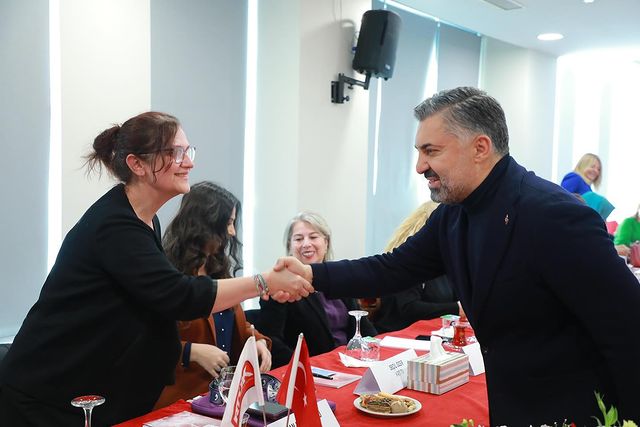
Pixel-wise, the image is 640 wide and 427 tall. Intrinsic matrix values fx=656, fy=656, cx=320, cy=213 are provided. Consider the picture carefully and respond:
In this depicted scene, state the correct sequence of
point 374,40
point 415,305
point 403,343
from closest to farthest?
point 403,343
point 415,305
point 374,40

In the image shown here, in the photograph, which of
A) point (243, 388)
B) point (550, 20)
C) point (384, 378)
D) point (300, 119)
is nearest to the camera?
point (243, 388)

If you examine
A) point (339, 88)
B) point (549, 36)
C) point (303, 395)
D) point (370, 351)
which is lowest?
point (370, 351)

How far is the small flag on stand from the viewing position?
143cm

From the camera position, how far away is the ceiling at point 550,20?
19.1ft

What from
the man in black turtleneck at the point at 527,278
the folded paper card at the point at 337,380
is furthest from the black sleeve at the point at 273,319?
the man in black turtleneck at the point at 527,278

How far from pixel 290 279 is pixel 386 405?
1.89 feet

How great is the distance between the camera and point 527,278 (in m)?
1.67

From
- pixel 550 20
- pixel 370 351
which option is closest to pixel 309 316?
pixel 370 351

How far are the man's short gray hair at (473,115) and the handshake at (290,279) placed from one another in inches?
30.8

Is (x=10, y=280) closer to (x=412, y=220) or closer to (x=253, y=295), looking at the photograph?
(x=253, y=295)

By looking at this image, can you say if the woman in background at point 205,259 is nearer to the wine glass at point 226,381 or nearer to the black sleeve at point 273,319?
the black sleeve at point 273,319

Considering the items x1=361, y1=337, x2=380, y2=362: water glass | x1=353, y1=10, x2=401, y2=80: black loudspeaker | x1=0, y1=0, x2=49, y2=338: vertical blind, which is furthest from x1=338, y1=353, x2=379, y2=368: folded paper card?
x1=353, y1=10, x2=401, y2=80: black loudspeaker

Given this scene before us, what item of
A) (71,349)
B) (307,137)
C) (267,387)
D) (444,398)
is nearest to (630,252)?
(307,137)

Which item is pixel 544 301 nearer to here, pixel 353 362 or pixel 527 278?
pixel 527 278
